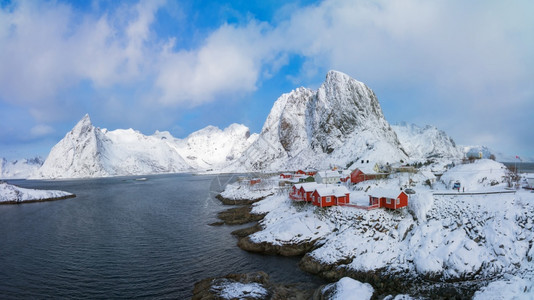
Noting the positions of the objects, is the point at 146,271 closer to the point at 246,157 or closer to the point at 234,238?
the point at 234,238

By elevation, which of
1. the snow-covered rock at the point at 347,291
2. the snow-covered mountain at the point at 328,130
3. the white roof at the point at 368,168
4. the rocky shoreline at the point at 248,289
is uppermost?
the snow-covered mountain at the point at 328,130

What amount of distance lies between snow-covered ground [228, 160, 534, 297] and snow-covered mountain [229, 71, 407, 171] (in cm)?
9560

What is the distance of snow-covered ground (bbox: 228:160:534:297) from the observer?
21.6 m

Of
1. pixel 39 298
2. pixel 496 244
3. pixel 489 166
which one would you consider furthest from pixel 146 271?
pixel 489 166

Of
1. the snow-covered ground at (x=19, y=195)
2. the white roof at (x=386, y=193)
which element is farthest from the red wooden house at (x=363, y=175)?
the snow-covered ground at (x=19, y=195)

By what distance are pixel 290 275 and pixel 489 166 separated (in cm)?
3840

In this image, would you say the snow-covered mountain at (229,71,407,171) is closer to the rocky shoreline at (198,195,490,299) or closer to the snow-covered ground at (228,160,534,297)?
the snow-covered ground at (228,160,534,297)

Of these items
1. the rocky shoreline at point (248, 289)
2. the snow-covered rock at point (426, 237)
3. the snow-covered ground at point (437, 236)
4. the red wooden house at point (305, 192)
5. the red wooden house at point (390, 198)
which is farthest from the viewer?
the red wooden house at point (305, 192)

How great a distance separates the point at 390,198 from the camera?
31.8m

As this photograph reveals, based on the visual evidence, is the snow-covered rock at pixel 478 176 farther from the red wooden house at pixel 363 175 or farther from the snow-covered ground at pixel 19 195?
the snow-covered ground at pixel 19 195

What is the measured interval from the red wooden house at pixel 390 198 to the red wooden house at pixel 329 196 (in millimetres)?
4341

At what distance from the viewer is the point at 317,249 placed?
28422 millimetres

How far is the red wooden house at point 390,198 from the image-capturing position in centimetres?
3159

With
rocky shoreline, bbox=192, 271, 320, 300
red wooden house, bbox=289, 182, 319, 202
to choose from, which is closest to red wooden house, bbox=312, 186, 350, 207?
red wooden house, bbox=289, 182, 319, 202
